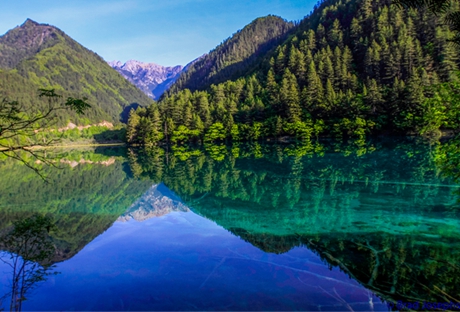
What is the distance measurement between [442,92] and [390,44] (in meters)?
93.1

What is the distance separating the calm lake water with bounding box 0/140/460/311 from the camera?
7805 mm

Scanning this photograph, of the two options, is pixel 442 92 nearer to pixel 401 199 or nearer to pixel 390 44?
pixel 401 199

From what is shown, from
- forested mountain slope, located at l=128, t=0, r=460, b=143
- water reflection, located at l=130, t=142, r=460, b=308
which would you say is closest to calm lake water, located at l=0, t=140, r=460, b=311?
water reflection, located at l=130, t=142, r=460, b=308

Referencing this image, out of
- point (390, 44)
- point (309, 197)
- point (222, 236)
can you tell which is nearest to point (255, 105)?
point (390, 44)

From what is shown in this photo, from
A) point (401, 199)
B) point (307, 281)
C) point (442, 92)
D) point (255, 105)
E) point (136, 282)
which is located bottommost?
point (136, 282)

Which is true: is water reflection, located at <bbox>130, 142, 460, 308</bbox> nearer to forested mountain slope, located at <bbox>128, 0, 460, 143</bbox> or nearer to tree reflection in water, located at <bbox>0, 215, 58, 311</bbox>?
tree reflection in water, located at <bbox>0, 215, 58, 311</bbox>

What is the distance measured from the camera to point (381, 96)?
66438 mm

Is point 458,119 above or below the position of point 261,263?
above

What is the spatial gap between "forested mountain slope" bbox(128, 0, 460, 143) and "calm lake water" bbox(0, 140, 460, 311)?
4696cm

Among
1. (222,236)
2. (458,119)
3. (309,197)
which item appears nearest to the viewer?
(458,119)

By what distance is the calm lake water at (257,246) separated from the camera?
7805 mm

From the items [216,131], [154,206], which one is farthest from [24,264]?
[216,131]

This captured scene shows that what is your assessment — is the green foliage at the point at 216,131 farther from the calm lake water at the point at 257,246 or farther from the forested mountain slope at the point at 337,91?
the calm lake water at the point at 257,246


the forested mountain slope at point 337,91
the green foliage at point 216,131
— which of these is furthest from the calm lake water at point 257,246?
the green foliage at point 216,131
